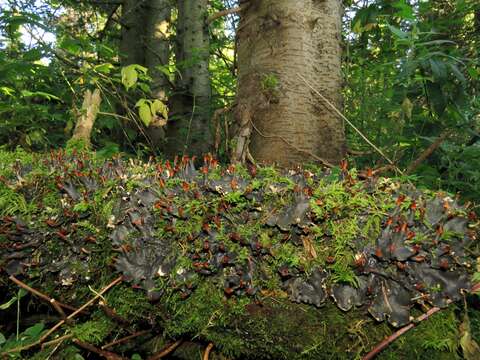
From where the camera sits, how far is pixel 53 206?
1.90 metres

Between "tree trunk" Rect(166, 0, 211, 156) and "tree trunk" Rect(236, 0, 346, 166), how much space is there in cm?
216

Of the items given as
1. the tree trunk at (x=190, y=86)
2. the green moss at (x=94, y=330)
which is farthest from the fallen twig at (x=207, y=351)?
the tree trunk at (x=190, y=86)

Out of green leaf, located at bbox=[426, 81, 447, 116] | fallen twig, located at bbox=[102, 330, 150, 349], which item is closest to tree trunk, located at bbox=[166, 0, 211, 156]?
green leaf, located at bbox=[426, 81, 447, 116]

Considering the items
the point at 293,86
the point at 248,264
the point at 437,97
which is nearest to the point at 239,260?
the point at 248,264

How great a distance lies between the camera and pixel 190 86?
16.6ft

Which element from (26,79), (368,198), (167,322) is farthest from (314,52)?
(26,79)

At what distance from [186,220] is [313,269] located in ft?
1.89

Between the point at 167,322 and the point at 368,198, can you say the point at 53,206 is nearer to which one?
the point at 167,322

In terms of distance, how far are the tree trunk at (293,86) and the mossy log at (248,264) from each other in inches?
31.1

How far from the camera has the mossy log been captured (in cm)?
131

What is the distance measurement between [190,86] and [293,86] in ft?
8.93

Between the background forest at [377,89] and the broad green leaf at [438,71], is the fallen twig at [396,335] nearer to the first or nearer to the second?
the background forest at [377,89]

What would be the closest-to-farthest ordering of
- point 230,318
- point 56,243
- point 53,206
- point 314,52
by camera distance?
1. point 230,318
2. point 56,243
3. point 53,206
4. point 314,52

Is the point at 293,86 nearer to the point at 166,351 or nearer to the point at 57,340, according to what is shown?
the point at 166,351
